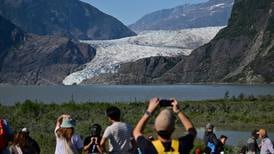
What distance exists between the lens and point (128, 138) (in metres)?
8.70

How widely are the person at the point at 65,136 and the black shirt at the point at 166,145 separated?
116 inches

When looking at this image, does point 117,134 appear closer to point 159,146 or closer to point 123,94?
point 159,146

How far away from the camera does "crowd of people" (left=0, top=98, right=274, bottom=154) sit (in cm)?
539

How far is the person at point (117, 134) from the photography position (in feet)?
28.1

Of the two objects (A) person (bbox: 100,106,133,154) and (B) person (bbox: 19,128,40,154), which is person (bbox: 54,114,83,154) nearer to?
(A) person (bbox: 100,106,133,154)

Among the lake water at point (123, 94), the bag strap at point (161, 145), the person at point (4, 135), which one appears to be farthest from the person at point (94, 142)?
the lake water at point (123, 94)

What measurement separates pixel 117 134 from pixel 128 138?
16 centimetres

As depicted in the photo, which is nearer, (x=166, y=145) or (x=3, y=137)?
(x=166, y=145)

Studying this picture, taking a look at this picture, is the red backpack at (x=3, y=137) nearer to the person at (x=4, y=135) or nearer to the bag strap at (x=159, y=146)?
the person at (x=4, y=135)

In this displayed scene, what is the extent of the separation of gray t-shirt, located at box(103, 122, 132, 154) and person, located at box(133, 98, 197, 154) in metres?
3.03

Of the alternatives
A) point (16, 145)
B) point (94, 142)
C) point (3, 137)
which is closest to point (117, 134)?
point (94, 142)

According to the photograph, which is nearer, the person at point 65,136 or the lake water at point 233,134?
the person at point 65,136

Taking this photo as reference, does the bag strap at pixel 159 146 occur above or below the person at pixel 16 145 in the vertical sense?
above

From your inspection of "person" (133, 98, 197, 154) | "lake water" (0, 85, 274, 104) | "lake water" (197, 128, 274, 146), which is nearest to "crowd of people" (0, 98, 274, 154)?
"person" (133, 98, 197, 154)
